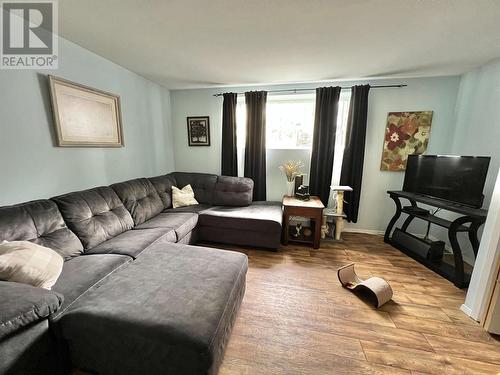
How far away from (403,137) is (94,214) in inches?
156

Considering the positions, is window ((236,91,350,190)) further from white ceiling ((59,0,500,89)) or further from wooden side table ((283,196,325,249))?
wooden side table ((283,196,325,249))

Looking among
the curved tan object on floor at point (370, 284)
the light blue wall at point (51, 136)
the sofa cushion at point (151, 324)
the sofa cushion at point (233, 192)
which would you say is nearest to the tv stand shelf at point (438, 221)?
the curved tan object on floor at point (370, 284)

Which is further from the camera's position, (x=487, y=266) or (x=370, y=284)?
(x=370, y=284)

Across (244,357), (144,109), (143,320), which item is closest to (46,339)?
(143,320)

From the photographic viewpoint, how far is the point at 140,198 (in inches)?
100

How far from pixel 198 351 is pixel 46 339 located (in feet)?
2.74

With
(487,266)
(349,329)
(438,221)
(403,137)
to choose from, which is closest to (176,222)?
(349,329)

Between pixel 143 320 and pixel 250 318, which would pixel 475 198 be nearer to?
pixel 250 318

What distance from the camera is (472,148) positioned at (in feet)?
8.04

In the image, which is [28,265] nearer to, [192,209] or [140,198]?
[140,198]

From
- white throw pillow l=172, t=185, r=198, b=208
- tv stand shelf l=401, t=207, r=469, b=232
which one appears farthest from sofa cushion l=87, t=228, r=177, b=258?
tv stand shelf l=401, t=207, r=469, b=232

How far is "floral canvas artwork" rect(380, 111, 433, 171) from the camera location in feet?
9.20

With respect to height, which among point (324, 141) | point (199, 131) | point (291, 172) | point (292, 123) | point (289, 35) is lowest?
point (291, 172)

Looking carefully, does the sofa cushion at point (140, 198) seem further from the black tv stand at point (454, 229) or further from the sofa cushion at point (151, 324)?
the black tv stand at point (454, 229)
